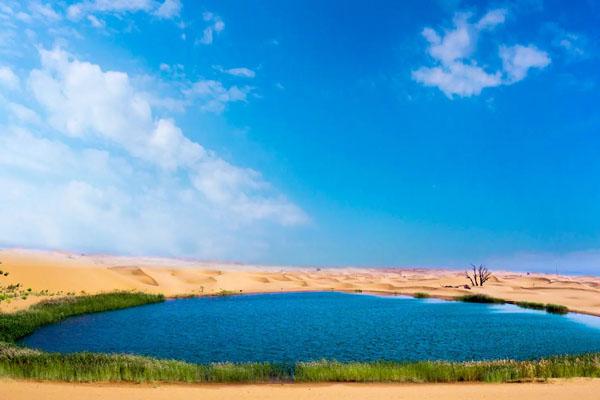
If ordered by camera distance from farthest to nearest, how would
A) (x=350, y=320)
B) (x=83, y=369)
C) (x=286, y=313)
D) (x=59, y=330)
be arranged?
(x=286, y=313)
(x=350, y=320)
(x=59, y=330)
(x=83, y=369)

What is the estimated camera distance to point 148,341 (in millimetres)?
27078

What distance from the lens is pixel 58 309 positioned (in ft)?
126

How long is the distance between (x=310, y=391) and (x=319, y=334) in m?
14.4

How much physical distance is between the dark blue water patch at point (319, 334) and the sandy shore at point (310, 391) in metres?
6.16

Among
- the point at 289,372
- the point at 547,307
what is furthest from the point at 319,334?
the point at 547,307

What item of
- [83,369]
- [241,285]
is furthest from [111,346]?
[241,285]

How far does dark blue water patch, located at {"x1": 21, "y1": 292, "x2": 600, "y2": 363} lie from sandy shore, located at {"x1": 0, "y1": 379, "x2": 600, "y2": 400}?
6.16 m

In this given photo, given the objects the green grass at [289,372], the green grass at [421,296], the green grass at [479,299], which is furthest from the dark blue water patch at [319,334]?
the green grass at [421,296]

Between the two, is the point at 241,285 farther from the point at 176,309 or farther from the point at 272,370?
the point at 272,370

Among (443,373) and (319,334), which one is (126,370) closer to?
(443,373)

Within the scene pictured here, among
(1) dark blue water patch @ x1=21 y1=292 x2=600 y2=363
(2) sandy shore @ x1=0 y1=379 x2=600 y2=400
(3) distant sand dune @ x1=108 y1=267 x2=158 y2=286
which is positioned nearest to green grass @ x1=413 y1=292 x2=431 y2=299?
(1) dark blue water patch @ x1=21 y1=292 x2=600 y2=363

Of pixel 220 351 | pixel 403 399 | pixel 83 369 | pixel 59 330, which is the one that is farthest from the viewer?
pixel 59 330

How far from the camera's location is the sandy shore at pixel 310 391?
14.2 metres

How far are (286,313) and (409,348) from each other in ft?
59.2
